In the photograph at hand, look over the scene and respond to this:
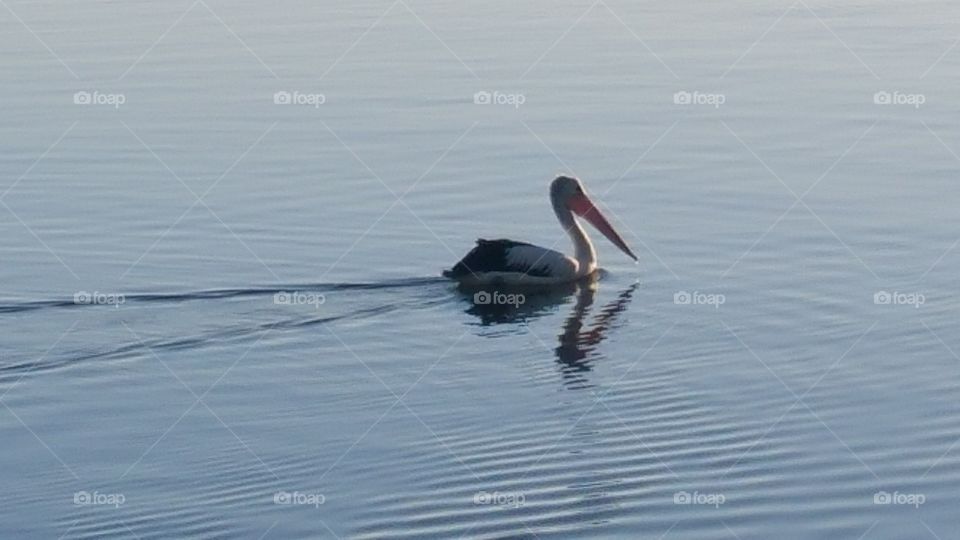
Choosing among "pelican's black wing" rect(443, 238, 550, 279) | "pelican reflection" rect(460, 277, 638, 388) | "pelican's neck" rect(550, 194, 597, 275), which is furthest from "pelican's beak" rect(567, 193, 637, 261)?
"pelican's black wing" rect(443, 238, 550, 279)

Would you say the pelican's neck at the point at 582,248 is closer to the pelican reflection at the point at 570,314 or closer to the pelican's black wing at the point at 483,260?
the pelican reflection at the point at 570,314

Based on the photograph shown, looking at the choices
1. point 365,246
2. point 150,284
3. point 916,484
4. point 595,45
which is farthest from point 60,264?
point 595,45

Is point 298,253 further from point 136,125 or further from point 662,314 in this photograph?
point 136,125

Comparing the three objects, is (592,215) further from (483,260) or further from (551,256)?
(483,260)

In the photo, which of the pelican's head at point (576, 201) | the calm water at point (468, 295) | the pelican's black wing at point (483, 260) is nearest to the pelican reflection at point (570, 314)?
the calm water at point (468, 295)

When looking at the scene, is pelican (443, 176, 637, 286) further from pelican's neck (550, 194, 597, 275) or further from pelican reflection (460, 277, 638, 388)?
pelican reflection (460, 277, 638, 388)

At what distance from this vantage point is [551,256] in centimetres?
1612

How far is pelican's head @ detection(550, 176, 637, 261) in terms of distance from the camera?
1697 cm

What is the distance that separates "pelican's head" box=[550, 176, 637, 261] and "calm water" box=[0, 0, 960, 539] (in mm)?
251

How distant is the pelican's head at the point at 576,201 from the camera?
16969 millimetres

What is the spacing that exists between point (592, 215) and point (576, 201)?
0.22m

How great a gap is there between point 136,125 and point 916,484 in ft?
37.6

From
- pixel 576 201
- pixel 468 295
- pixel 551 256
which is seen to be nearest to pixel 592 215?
pixel 576 201

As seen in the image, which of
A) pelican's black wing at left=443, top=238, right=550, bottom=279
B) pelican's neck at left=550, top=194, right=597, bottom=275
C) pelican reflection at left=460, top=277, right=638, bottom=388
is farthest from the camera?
pelican's neck at left=550, top=194, right=597, bottom=275
